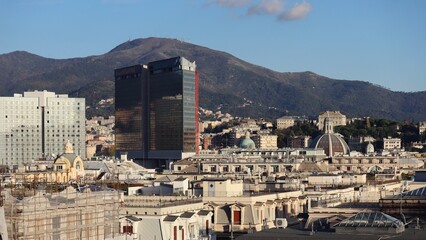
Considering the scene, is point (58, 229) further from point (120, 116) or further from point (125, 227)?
point (120, 116)

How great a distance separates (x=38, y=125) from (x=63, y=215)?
5792 inches

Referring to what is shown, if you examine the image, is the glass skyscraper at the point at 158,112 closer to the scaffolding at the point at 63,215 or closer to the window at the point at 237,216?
the window at the point at 237,216

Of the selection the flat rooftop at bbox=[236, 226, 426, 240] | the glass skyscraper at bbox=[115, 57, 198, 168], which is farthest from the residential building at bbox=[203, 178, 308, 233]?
the glass skyscraper at bbox=[115, 57, 198, 168]

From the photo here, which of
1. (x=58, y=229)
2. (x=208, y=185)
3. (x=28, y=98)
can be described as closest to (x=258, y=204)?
(x=208, y=185)

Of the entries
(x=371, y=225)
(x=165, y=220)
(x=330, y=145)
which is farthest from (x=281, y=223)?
(x=330, y=145)

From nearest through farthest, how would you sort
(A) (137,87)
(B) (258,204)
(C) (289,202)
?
(B) (258,204)
(C) (289,202)
(A) (137,87)

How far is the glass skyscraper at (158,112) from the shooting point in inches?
6511

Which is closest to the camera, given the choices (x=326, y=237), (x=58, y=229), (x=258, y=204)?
(x=326, y=237)

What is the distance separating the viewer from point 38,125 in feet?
604

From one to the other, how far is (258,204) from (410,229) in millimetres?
16700

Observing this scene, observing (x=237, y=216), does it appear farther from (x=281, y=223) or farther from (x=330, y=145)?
(x=330, y=145)

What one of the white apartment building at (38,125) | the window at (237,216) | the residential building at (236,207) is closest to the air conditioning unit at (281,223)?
the residential building at (236,207)

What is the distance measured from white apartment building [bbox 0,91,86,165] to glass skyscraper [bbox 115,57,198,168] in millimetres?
9441

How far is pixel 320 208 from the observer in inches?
1737
